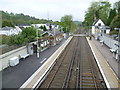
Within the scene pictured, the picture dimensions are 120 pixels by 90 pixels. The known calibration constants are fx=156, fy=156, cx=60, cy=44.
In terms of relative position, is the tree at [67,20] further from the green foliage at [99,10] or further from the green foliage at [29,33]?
the green foliage at [29,33]

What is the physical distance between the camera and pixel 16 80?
1098 centimetres

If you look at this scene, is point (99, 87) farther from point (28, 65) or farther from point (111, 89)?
point (28, 65)

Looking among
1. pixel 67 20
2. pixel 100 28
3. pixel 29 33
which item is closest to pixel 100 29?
pixel 100 28

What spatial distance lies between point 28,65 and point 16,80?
153 inches

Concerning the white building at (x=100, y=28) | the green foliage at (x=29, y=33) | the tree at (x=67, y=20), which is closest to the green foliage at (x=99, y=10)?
the white building at (x=100, y=28)

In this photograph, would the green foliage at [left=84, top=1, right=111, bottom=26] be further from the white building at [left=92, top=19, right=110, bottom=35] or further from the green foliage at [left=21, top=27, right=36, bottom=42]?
the green foliage at [left=21, top=27, right=36, bottom=42]

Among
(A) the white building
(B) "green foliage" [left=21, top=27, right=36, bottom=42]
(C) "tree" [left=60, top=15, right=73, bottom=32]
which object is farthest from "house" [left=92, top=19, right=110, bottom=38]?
(B) "green foliage" [left=21, top=27, right=36, bottom=42]

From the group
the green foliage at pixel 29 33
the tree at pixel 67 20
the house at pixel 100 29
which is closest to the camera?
the green foliage at pixel 29 33

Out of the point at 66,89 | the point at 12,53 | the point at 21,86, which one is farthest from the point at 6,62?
the point at 66,89

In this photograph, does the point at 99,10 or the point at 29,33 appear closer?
the point at 29,33

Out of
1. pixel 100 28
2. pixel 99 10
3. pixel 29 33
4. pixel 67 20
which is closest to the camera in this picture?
pixel 29 33

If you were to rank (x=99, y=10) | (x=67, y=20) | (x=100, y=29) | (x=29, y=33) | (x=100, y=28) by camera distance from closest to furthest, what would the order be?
(x=29, y=33) → (x=100, y=28) → (x=100, y=29) → (x=67, y=20) → (x=99, y=10)

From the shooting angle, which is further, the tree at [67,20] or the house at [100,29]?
the tree at [67,20]

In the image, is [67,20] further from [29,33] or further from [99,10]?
[29,33]
